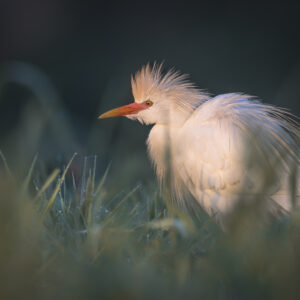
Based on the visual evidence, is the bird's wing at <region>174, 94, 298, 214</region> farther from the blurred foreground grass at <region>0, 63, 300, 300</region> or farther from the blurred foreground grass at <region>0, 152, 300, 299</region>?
the blurred foreground grass at <region>0, 152, 300, 299</region>

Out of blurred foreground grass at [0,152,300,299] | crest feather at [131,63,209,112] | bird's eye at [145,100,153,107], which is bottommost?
blurred foreground grass at [0,152,300,299]

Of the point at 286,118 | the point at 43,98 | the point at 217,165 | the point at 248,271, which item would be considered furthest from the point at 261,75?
the point at 248,271

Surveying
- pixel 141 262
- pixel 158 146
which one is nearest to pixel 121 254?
pixel 141 262

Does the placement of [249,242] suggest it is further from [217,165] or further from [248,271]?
[217,165]

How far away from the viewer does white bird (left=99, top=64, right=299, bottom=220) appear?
1810mm

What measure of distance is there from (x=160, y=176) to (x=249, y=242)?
3.87ft

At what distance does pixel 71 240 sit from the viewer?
1303 millimetres

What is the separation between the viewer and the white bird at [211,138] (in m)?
1.81

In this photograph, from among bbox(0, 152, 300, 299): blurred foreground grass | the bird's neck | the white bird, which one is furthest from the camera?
the bird's neck

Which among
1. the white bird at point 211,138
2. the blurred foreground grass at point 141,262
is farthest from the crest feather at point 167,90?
the blurred foreground grass at point 141,262

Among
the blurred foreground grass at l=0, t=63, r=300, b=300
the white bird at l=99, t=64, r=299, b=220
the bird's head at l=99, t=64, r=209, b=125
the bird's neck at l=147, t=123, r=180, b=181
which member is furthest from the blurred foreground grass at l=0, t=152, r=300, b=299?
the bird's head at l=99, t=64, r=209, b=125

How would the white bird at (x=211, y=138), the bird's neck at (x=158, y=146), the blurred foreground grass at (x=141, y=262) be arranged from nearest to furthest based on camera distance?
the blurred foreground grass at (x=141, y=262)
the white bird at (x=211, y=138)
the bird's neck at (x=158, y=146)

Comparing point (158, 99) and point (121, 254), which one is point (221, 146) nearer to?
point (158, 99)

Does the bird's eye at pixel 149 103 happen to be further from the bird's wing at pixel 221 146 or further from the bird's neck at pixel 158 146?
the bird's wing at pixel 221 146
